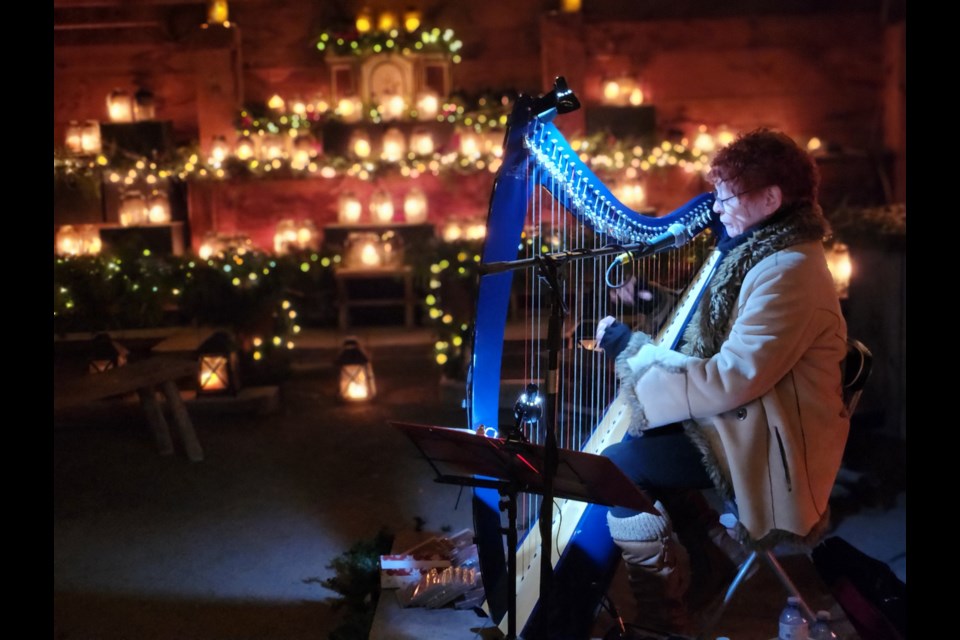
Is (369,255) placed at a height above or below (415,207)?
below

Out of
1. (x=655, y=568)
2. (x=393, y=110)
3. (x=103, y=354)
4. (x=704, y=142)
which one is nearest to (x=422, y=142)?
(x=393, y=110)

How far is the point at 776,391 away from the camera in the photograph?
249 cm

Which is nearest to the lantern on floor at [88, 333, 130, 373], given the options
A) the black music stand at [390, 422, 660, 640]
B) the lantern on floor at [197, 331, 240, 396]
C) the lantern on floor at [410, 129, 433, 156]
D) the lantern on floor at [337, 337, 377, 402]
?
the lantern on floor at [197, 331, 240, 396]

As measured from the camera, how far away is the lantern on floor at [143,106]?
7719 millimetres

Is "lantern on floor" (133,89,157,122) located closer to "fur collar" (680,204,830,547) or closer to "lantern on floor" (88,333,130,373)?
"lantern on floor" (88,333,130,373)

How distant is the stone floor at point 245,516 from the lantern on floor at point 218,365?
0.46ft

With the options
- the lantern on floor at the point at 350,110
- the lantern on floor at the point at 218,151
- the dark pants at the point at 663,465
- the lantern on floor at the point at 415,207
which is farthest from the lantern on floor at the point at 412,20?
the dark pants at the point at 663,465

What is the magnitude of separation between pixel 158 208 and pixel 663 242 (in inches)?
231

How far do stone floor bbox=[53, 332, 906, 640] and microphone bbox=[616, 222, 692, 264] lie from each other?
3.80ft

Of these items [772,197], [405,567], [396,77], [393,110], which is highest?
[396,77]

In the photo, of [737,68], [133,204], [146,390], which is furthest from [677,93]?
[146,390]

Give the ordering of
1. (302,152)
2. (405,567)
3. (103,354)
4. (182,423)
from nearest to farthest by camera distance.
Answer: (405,567) < (182,423) < (103,354) < (302,152)

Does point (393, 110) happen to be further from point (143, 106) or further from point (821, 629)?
point (821, 629)
